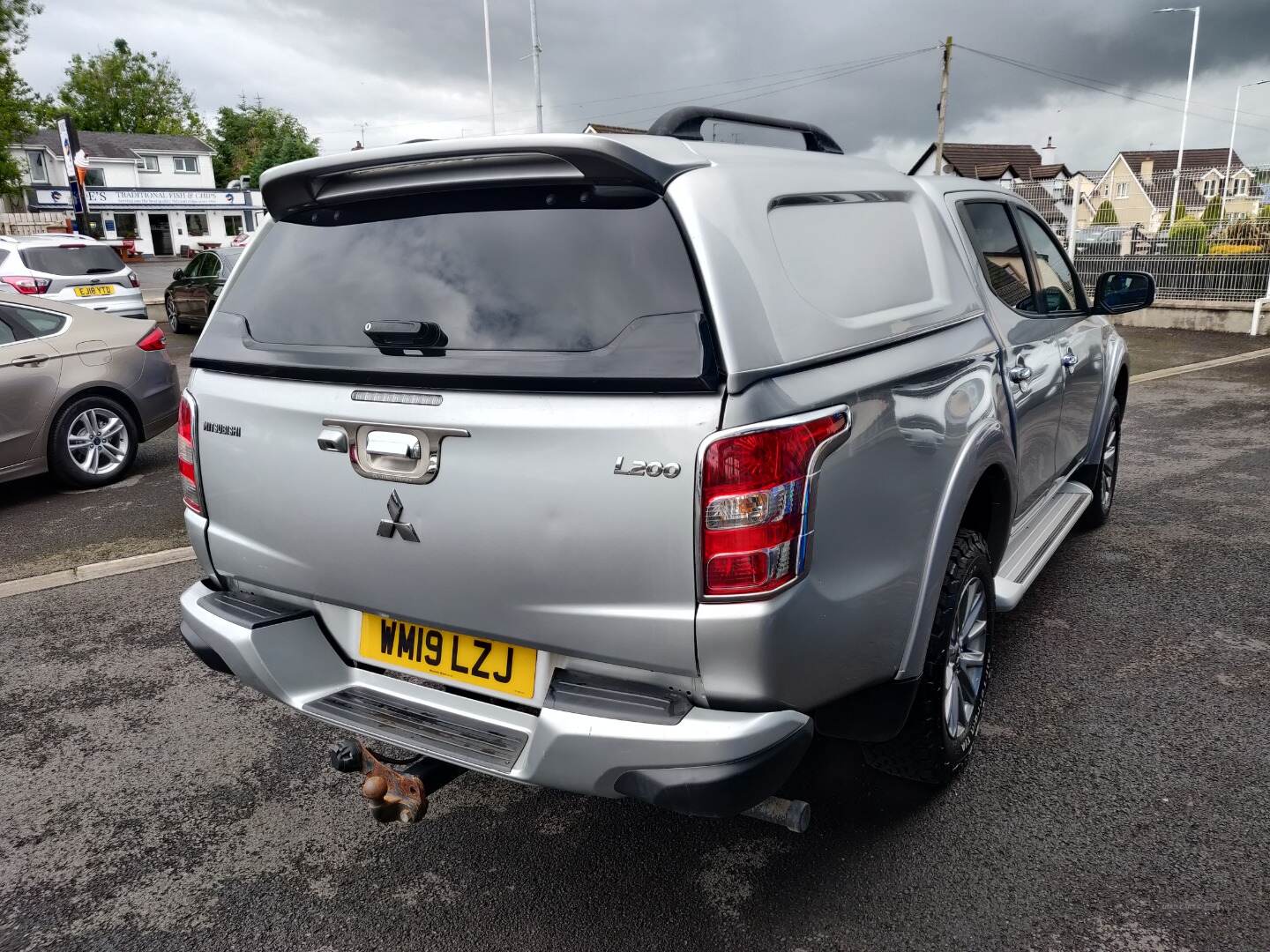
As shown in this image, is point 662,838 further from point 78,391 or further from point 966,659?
point 78,391

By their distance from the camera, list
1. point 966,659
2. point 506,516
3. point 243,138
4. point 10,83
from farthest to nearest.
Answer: point 243,138 → point 10,83 → point 966,659 → point 506,516

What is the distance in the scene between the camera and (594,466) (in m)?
1.98

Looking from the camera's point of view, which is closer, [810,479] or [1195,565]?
[810,479]

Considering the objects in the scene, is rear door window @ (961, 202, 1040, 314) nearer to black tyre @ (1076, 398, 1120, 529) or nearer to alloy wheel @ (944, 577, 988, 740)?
alloy wheel @ (944, 577, 988, 740)

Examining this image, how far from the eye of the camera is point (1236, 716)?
336 centimetres

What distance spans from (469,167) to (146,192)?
73455 mm

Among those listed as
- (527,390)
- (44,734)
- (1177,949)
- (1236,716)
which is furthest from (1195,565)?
(44,734)

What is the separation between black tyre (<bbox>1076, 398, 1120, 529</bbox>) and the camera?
5.08m

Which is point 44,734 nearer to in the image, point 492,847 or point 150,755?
point 150,755

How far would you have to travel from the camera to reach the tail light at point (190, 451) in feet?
8.84

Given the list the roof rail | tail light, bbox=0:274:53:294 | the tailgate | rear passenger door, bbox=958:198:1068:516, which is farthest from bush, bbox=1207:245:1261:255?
tail light, bbox=0:274:53:294

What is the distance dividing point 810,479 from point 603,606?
505mm

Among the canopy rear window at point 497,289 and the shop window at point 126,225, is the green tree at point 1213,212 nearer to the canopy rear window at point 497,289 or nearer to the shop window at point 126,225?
the canopy rear window at point 497,289

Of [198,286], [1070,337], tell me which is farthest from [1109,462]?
[198,286]
